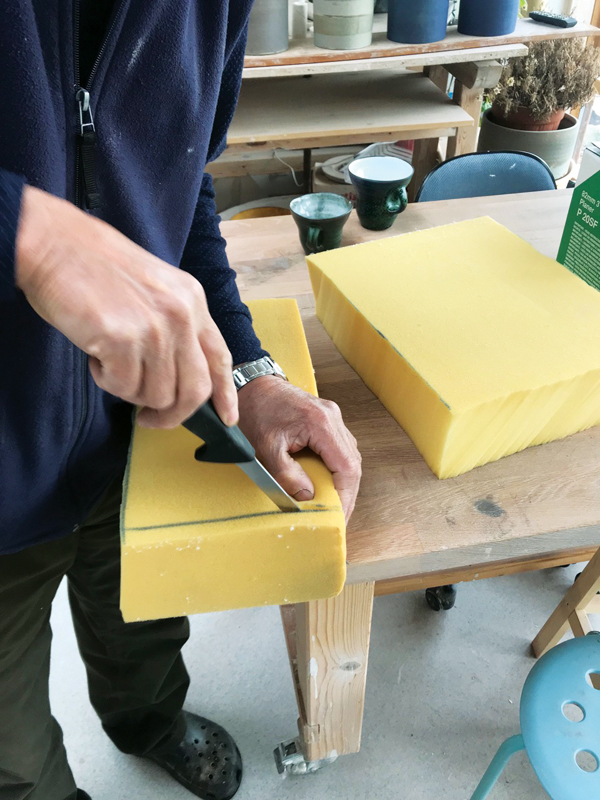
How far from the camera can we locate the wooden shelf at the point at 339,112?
1971mm

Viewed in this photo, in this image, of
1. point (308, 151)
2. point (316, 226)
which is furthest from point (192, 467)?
point (308, 151)

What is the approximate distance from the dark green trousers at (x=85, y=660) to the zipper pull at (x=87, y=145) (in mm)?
414

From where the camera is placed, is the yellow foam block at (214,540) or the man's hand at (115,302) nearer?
the man's hand at (115,302)

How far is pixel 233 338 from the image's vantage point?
29.2 inches

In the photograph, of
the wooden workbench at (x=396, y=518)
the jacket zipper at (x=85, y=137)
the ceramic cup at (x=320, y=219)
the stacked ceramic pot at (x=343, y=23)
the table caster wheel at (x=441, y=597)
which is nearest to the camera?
the jacket zipper at (x=85, y=137)

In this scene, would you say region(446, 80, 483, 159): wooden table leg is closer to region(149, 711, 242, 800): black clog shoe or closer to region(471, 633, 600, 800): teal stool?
region(471, 633, 600, 800): teal stool

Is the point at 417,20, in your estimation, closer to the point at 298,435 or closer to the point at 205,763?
the point at 298,435

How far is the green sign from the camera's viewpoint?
897mm

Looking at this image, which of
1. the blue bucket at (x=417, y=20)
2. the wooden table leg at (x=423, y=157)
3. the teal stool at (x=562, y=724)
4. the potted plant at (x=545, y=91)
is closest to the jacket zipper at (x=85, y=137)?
the teal stool at (x=562, y=724)

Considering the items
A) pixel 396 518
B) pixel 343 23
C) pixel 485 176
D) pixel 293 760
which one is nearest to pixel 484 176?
pixel 485 176

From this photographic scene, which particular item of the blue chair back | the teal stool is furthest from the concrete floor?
the blue chair back

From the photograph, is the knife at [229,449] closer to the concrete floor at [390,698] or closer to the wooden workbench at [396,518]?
the wooden workbench at [396,518]

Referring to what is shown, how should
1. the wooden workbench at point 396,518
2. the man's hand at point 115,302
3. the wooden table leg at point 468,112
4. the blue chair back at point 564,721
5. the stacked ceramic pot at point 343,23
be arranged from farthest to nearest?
the wooden table leg at point 468,112 → the stacked ceramic pot at point 343,23 → the blue chair back at point 564,721 → the wooden workbench at point 396,518 → the man's hand at point 115,302

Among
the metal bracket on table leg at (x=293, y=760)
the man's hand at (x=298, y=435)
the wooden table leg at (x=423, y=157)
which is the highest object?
the man's hand at (x=298, y=435)
